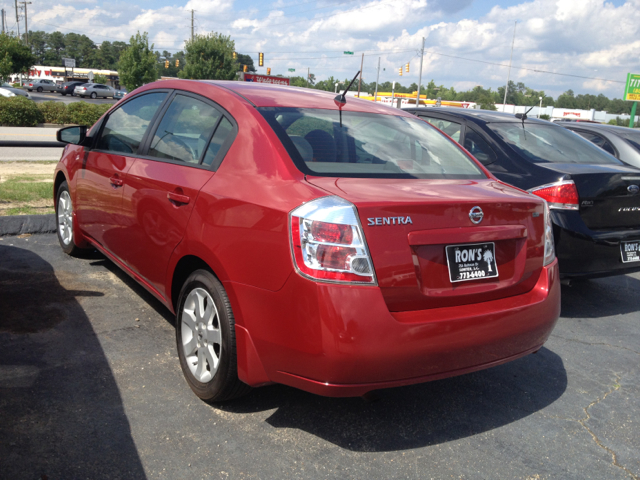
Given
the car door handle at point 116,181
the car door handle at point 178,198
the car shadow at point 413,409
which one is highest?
the car door handle at point 178,198

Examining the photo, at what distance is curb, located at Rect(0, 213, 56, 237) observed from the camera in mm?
6121

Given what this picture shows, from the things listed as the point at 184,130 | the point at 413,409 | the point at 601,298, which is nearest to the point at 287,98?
the point at 184,130

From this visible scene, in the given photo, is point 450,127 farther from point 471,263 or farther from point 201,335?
point 201,335

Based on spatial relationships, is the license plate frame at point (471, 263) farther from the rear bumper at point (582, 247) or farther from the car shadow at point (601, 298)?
the car shadow at point (601, 298)

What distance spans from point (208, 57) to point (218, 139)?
58.0m

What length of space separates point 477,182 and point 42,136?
2063cm

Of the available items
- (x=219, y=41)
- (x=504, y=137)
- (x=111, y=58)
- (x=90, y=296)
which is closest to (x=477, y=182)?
(x=504, y=137)

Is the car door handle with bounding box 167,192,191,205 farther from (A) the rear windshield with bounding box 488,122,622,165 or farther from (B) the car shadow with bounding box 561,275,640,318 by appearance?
(B) the car shadow with bounding box 561,275,640,318

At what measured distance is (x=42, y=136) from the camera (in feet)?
66.5

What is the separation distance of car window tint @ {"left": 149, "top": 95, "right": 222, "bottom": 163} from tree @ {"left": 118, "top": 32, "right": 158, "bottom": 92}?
53.7 metres

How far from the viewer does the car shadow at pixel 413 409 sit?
113 inches

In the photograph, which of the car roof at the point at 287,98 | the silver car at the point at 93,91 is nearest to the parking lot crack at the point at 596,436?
the car roof at the point at 287,98

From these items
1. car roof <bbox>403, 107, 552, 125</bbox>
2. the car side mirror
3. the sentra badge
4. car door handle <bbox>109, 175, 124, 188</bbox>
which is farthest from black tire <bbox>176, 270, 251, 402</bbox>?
car roof <bbox>403, 107, 552, 125</bbox>

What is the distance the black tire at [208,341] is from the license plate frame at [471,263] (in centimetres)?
109
